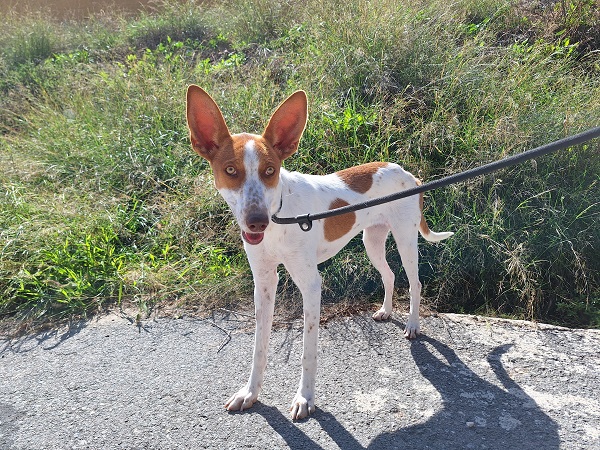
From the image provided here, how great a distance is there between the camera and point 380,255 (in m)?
4.18

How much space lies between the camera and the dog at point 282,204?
290 centimetres

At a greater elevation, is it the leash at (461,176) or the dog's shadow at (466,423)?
the leash at (461,176)

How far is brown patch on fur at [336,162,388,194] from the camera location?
3732 mm

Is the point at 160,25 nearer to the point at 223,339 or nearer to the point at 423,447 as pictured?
the point at 223,339

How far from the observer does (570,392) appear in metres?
3.28

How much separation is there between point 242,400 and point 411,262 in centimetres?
143

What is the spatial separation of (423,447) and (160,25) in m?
8.92

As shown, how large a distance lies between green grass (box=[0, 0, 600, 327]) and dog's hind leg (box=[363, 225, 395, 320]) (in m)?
0.42

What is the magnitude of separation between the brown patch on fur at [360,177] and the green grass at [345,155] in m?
1.06

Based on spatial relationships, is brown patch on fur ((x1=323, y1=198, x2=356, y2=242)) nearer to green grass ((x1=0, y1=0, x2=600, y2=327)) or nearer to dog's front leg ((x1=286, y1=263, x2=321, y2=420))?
dog's front leg ((x1=286, y1=263, x2=321, y2=420))

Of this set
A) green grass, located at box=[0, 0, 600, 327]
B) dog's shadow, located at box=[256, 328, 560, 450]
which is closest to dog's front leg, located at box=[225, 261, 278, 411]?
dog's shadow, located at box=[256, 328, 560, 450]

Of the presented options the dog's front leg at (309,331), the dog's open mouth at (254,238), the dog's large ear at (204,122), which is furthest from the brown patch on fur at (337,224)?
the dog's large ear at (204,122)

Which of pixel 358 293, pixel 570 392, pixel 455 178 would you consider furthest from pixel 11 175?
pixel 570 392

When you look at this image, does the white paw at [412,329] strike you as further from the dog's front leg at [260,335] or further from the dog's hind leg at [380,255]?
the dog's front leg at [260,335]
